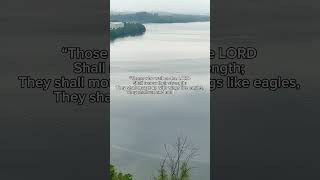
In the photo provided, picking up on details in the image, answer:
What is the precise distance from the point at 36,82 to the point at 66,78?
0.74 ft

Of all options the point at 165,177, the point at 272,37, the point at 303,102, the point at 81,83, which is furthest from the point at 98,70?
the point at 303,102

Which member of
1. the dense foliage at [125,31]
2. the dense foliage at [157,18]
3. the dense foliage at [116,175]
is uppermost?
the dense foliage at [157,18]

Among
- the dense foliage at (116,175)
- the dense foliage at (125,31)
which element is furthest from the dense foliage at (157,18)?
the dense foliage at (116,175)

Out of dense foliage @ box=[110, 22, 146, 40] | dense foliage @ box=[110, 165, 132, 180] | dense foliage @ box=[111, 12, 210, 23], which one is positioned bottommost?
dense foliage @ box=[110, 165, 132, 180]

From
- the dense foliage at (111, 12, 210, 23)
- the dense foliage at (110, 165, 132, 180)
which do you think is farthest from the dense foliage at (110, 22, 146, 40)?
the dense foliage at (110, 165, 132, 180)

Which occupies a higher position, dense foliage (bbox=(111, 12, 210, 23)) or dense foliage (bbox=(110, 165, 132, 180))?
dense foliage (bbox=(111, 12, 210, 23))

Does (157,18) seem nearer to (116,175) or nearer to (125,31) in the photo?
(125,31)

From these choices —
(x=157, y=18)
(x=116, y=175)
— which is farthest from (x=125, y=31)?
(x=116, y=175)

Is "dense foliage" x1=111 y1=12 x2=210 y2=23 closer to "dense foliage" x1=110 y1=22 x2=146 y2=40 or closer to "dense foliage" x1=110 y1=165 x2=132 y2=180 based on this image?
"dense foliage" x1=110 y1=22 x2=146 y2=40

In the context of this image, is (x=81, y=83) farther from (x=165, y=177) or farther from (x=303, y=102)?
(x=303, y=102)

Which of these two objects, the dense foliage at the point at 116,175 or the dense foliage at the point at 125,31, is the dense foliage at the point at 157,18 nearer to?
the dense foliage at the point at 125,31

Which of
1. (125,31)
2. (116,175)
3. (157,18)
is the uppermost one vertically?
(157,18)

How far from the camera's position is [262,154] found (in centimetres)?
377

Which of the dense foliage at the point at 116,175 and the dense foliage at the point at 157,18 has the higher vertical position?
the dense foliage at the point at 157,18
